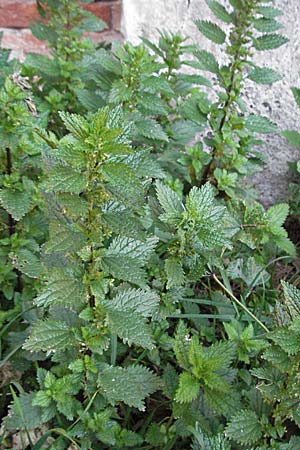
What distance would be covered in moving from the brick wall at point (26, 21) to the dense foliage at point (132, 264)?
0.49 meters

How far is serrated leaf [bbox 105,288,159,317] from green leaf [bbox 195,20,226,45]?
928mm

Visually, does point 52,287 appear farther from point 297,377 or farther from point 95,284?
point 297,377

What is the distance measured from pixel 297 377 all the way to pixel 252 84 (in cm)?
135

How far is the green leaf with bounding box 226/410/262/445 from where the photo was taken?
1.37 meters

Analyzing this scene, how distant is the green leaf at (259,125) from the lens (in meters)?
2.00

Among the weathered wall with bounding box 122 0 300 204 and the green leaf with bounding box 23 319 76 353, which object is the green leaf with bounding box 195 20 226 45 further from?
the green leaf with bounding box 23 319 76 353

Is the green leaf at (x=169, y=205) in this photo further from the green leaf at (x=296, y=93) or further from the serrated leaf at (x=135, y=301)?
the green leaf at (x=296, y=93)

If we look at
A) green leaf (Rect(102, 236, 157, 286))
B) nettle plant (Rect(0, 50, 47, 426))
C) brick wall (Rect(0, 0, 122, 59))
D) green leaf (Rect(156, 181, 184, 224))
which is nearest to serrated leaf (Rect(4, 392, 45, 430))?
nettle plant (Rect(0, 50, 47, 426))

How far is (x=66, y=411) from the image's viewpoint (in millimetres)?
1402

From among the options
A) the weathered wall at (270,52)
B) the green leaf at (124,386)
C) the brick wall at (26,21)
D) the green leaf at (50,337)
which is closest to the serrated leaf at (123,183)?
the green leaf at (50,337)

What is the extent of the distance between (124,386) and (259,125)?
1029 millimetres

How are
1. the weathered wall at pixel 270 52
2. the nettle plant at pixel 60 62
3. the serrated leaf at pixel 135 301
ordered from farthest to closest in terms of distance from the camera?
the weathered wall at pixel 270 52, the nettle plant at pixel 60 62, the serrated leaf at pixel 135 301

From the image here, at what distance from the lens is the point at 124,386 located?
139 centimetres

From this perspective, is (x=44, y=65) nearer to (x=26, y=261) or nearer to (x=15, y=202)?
(x=15, y=202)
